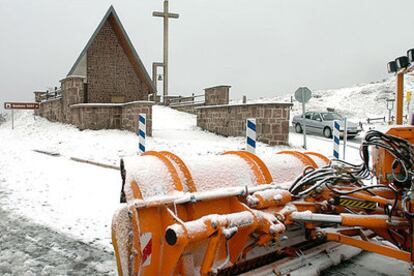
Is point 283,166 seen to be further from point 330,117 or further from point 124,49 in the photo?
point 124,49

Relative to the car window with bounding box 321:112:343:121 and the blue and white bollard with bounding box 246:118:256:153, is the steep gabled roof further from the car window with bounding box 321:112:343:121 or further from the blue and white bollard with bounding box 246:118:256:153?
the blue and white bollard with bounding box 246:118:256:153

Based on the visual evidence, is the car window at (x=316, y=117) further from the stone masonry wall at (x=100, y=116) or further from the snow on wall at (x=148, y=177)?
the snow on wall at (x=148, y=177)

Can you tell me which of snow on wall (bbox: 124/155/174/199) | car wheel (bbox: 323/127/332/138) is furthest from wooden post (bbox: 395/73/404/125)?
car wheel (bbox: 323/127/332/138)

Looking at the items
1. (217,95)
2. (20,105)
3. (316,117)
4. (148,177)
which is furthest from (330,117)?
(148,177)

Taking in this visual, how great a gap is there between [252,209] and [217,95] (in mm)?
16123

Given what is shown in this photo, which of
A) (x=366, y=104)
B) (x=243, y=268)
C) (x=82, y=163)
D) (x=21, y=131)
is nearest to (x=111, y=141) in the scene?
(x=82, y=163)

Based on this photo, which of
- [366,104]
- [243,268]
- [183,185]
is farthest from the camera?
[366,104]

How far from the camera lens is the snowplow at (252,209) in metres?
2.84

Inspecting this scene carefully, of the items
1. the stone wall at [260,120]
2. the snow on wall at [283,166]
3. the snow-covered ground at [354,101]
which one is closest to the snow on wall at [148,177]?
the snow on wall at [283,166]

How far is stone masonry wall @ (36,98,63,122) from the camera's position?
19453 mm

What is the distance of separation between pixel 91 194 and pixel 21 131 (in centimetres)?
1399

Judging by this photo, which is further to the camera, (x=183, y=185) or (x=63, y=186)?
(x=63, y=186)

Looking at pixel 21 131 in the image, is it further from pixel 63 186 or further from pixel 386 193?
pixel 386 193

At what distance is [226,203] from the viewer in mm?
3285
